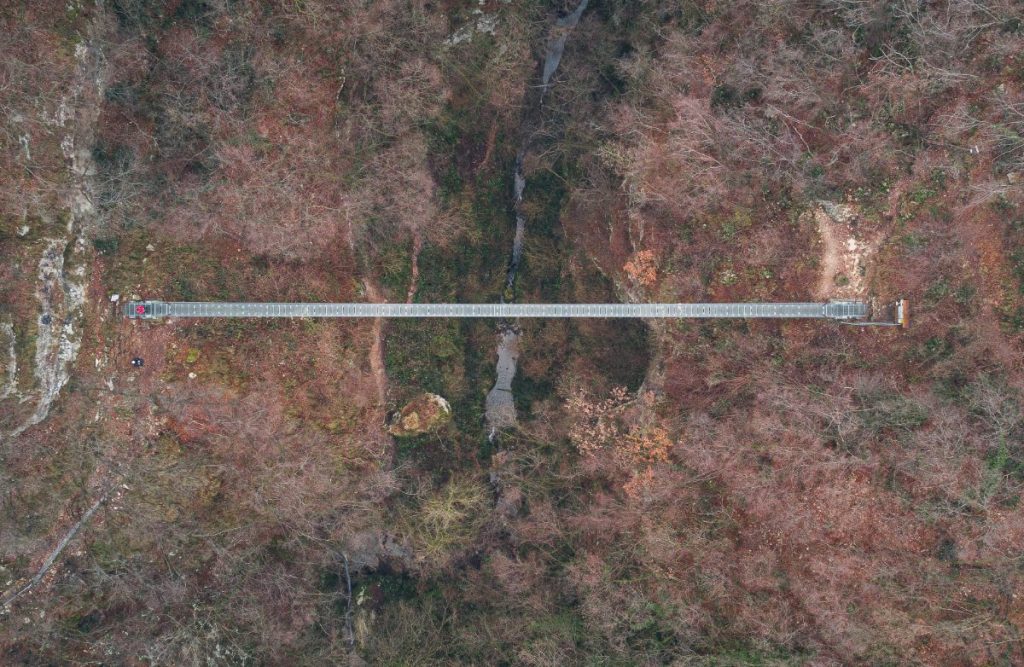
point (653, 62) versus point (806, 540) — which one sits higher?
point (653, 62)

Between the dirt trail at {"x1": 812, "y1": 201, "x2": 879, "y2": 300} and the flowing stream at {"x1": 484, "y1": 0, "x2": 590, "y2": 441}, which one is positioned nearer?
the dirt trail at {"x1": 812, "y1": 201, "x2": 879, "y2": 300}

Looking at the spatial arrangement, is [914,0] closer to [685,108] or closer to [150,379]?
[685,108]

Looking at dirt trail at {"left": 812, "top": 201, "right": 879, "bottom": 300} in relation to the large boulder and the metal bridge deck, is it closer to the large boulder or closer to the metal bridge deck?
the metal bridge deck

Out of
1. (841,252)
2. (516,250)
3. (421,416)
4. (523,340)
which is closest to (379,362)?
(421,416)

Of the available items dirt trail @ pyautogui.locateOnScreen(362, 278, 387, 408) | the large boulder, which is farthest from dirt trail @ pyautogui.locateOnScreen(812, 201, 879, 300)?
dirt trail @ pyautogui.locateOnScreen(362, 278, 387, 408)

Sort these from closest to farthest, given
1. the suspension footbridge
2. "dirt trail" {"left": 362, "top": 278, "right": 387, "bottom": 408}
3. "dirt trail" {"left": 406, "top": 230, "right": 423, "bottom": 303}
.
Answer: the suspension footbridge
"dirt trail" {"left": 406, "top": 230, "right": 423, "bottom": 303}
"dirt trail" {"left": 362, "top": 278, "right": 387, "bottom": 408}

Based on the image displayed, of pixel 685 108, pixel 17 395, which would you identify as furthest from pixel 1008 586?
pixel 17 395
